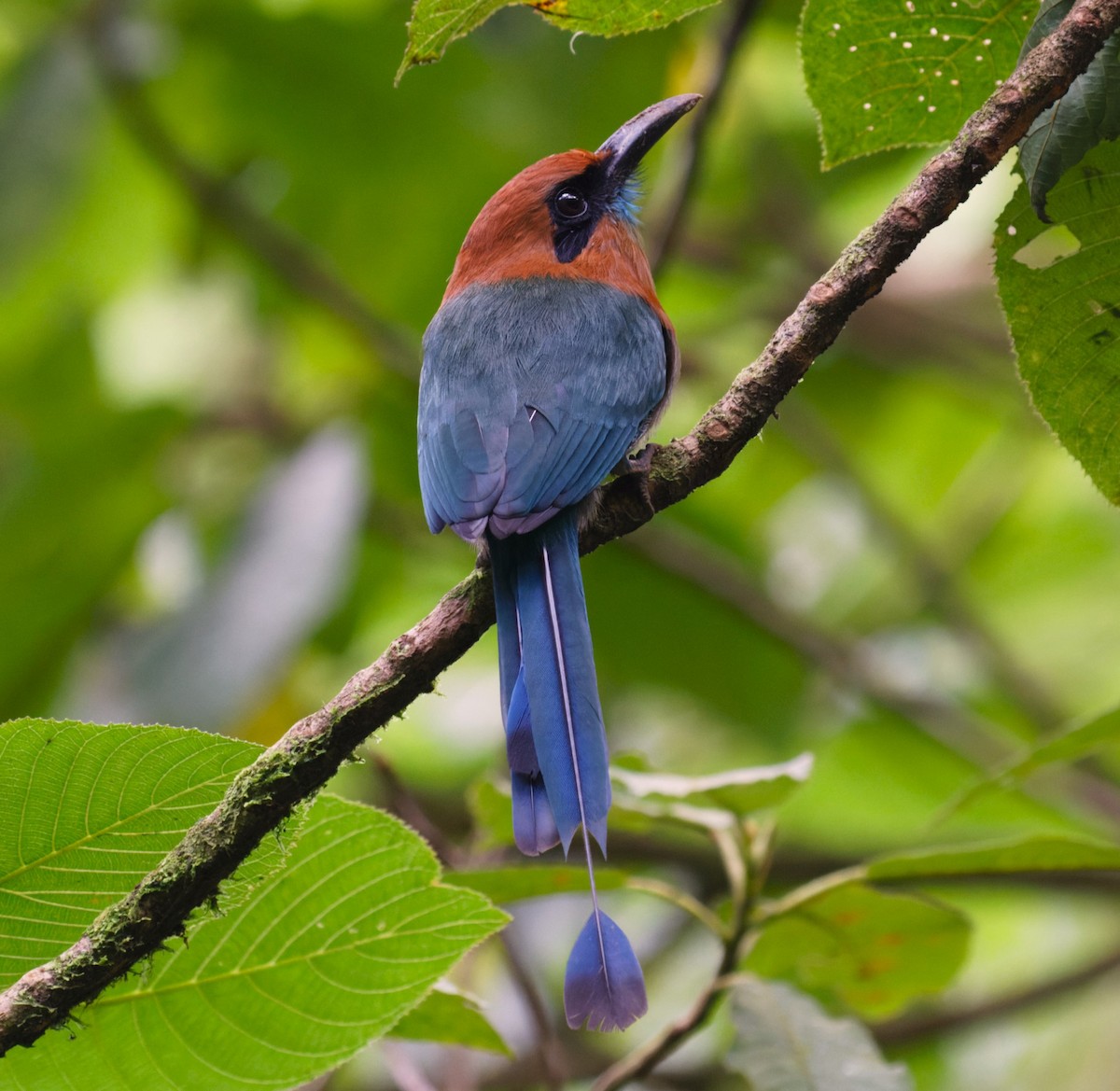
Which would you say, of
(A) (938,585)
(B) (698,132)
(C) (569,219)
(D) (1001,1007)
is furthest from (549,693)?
(A) (938,585)

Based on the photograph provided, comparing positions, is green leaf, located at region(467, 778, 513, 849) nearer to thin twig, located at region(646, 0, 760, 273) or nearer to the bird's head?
the bird's head

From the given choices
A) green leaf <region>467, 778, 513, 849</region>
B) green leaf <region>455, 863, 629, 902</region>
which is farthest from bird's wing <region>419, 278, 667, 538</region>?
green leaf <region>455, 863, 629, 902</region>

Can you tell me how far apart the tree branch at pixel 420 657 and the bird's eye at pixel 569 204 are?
1275 mm

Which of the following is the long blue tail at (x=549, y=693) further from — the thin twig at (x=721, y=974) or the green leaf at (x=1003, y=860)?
the green leaf at (x=1003, y=860)

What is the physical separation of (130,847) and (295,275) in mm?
2925

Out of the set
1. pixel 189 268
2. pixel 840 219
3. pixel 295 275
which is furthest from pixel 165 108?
pixel 840 219

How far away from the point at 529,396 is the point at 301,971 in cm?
106

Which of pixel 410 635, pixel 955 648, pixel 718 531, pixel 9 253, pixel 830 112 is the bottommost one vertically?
pixel 410 635

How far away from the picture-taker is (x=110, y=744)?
137cm

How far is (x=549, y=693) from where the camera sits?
76.0 inches

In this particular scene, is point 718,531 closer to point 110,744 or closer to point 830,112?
point 830,112

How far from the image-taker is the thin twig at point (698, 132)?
3244 mm

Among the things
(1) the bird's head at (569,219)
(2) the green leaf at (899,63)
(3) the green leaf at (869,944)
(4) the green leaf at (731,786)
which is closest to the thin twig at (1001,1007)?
(3) the green leaf at (869,944)

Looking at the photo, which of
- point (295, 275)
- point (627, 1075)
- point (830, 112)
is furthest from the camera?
point (295, 275)
